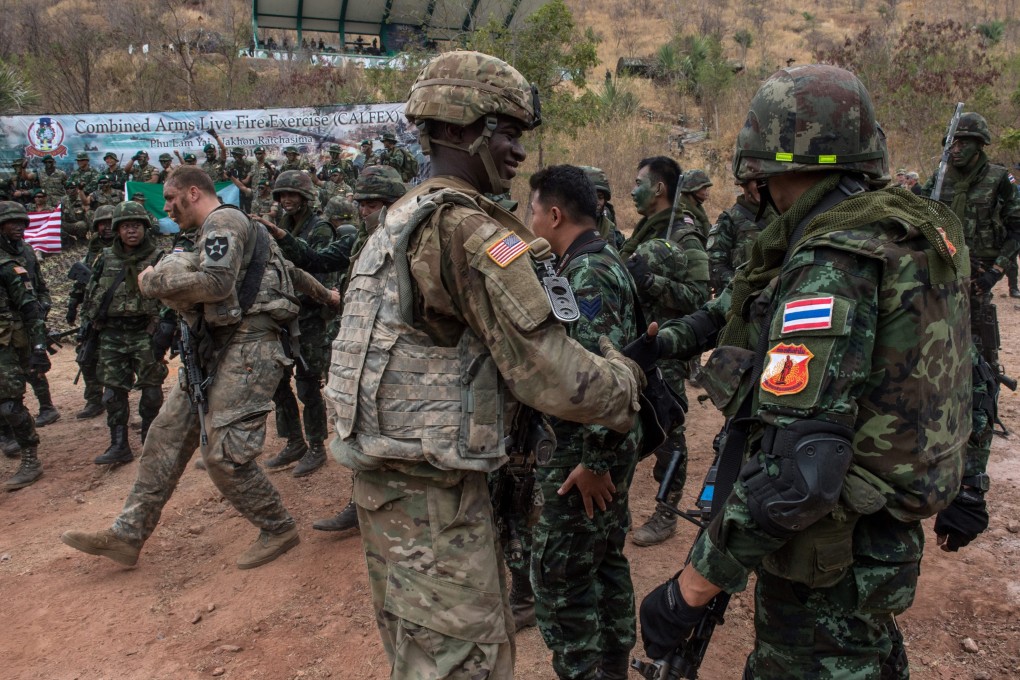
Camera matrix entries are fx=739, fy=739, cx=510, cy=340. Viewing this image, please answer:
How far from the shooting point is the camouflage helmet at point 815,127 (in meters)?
1.95

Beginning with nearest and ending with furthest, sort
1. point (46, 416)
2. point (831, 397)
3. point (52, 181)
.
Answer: point (831, 397) → point (46, 416) → point (52, 181)

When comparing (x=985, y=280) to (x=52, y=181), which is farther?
(x=52, y=181)

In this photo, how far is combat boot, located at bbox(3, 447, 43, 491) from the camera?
5.98m

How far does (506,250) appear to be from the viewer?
1903 millimetres

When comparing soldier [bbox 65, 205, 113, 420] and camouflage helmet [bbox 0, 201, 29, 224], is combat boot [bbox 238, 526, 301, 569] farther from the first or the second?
camouflage helmet [bbox 0, 201, 29, 224]

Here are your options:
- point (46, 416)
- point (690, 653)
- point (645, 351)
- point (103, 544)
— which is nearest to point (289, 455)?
point (103, 544)

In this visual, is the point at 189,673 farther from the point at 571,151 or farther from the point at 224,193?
the point at 571,151

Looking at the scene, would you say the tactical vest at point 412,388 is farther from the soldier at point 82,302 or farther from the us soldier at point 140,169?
the us soldier at point 140,169

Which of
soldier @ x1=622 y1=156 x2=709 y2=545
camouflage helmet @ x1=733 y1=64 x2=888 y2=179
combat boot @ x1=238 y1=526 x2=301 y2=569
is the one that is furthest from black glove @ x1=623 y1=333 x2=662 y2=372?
combat boot @ x1=238 y1=526 x2=301 y2=569

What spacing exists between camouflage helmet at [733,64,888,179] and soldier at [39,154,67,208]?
1341 cm

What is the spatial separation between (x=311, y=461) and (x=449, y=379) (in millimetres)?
4148

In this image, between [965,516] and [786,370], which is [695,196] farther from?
[786,370]

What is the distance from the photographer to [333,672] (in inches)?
135

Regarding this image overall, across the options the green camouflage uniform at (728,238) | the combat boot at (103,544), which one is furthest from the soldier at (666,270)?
the combat boot at (103,544)
